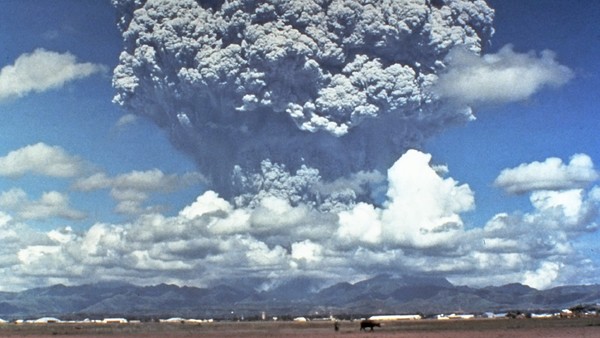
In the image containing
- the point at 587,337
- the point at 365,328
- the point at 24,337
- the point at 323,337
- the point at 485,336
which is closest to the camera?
the point at 587,337

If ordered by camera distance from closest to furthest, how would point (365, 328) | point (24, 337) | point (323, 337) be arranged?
point (323, 337) → point (24, 337) → point (365, 328)

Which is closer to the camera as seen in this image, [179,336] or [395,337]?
[395,337]

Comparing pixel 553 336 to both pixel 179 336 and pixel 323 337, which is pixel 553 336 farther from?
pixel 179 336

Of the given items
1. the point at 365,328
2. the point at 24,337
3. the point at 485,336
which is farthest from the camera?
the point at 365,328

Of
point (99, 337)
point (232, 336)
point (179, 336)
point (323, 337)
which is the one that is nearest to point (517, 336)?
point (323, 337)

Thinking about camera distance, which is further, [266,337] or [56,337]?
[56,337]

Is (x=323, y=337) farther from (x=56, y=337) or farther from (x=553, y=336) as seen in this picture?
(x=56, y=337)

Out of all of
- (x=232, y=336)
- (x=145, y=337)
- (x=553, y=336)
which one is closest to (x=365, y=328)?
(x=232, y=336)

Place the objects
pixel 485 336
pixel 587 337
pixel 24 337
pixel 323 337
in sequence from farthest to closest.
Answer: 1. pixel 24 337
2. pixel 323 337
3. pixel 485 336
4. pixel 587 337

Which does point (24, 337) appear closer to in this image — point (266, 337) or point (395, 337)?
point (266, 337)
